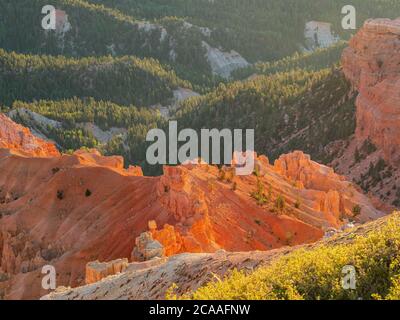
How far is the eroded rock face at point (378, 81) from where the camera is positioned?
226 feet

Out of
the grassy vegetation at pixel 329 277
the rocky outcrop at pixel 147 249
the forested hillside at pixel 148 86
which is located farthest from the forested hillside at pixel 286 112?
the grassy vegetation at pixel 329 277

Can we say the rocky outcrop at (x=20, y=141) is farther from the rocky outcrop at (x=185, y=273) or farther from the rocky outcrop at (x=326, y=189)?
the rocky outcrop at (x=185, y=273)

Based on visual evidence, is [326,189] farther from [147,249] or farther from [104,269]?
[104,269]

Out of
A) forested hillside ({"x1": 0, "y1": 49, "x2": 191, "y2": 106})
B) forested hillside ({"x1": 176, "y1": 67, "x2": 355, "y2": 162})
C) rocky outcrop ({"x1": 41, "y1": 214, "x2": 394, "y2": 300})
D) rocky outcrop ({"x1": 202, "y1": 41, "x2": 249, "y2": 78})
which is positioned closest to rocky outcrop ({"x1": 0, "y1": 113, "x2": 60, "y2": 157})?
forested hillside ({"x1": 176, "y1": 67, "x2": 355, "y2": 162})

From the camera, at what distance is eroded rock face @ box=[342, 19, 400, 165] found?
68.8 m

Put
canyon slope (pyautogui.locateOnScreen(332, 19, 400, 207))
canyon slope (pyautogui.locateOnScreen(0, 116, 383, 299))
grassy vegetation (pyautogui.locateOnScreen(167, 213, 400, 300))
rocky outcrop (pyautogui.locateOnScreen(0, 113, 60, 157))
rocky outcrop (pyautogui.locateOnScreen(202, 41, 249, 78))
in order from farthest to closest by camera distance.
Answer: rocky outcrop (pyautogui.locateOnScreen(202, 41, 249, 78)) → canyon slope (pyautogui.locateOnScreen(332, 19, 400, 207)) → rocky outcrop (pyautogui.locateOnScreen(0, 113, 60, 157)) → canyon slope (pyautogui.locateOnScreen(0, 116, 383, 299)) → grassy vegetation (pyautogui.locateOnScreen(167, 213, 400, 300))

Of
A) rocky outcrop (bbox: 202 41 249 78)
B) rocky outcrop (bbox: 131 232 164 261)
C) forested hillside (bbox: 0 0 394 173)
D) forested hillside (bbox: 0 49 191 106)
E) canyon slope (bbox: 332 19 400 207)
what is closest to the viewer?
rocky outcrop (bbox: 131 232 164 261)

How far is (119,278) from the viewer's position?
21938mm

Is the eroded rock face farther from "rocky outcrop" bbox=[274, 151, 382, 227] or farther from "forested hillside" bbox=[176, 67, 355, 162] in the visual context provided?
"rocky outcrop" bbox=[274, 151, 382, 227]

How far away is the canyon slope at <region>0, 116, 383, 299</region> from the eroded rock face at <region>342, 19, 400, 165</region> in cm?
2038

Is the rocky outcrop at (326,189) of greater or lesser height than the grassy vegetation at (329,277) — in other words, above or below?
below

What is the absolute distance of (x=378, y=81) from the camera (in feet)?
249

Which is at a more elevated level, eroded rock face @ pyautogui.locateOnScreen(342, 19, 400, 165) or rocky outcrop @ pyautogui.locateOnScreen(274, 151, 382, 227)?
eroded rock face @ pyautogui.locateOnScreen(342, 19, 400, 165)

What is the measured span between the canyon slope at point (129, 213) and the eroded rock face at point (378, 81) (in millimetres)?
20385
